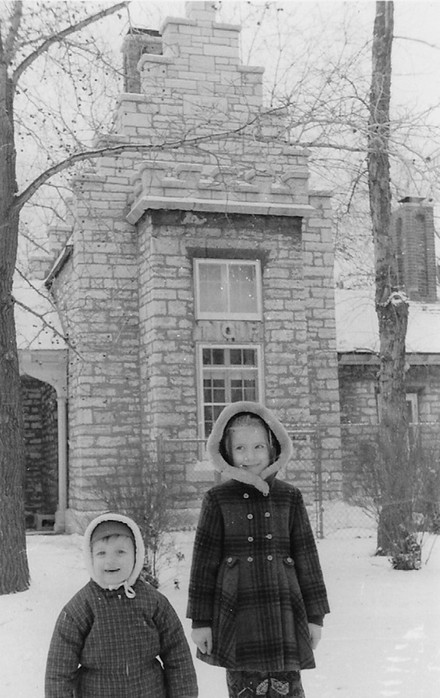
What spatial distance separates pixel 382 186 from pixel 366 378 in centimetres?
595

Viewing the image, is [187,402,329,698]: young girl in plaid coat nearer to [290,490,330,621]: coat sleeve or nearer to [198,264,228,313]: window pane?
[290,490,330,621]: coat sleeve

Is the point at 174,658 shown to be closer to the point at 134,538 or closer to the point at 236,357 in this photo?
the point at 134,538

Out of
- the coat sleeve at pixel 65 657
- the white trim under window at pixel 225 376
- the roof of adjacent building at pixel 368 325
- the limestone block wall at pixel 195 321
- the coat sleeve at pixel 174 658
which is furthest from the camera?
the roof of adjacent building at pixel 368 325

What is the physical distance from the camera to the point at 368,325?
637 inches

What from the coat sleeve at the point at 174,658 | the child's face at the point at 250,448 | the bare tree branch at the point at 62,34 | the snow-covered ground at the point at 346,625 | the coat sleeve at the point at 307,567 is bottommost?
the snow-covered ground at the point at 346,625

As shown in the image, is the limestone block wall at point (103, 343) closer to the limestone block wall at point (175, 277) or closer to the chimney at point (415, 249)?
the limestone block wall at point (175, 277)

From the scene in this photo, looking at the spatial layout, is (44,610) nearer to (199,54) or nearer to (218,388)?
(218,388)

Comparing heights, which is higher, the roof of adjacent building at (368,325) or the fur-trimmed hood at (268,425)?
the roof of adjacent building at (368,325)

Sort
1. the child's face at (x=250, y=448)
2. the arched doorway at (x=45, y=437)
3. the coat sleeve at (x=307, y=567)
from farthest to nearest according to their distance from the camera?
the arched doorway at (x=45, y=437)
the child's face at (x=250, y=448)
the coat sleeve at (x=307, y=567)

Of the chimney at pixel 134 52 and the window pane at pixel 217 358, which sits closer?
the window pane at pixel 217 358

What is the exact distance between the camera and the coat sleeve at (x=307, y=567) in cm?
344

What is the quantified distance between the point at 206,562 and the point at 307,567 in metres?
0.43

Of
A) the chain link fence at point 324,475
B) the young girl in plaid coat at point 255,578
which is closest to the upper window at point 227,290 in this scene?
the chain link fence at point 324,475

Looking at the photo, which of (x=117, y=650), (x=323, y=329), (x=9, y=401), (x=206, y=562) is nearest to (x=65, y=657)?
(x=117, y=650)
